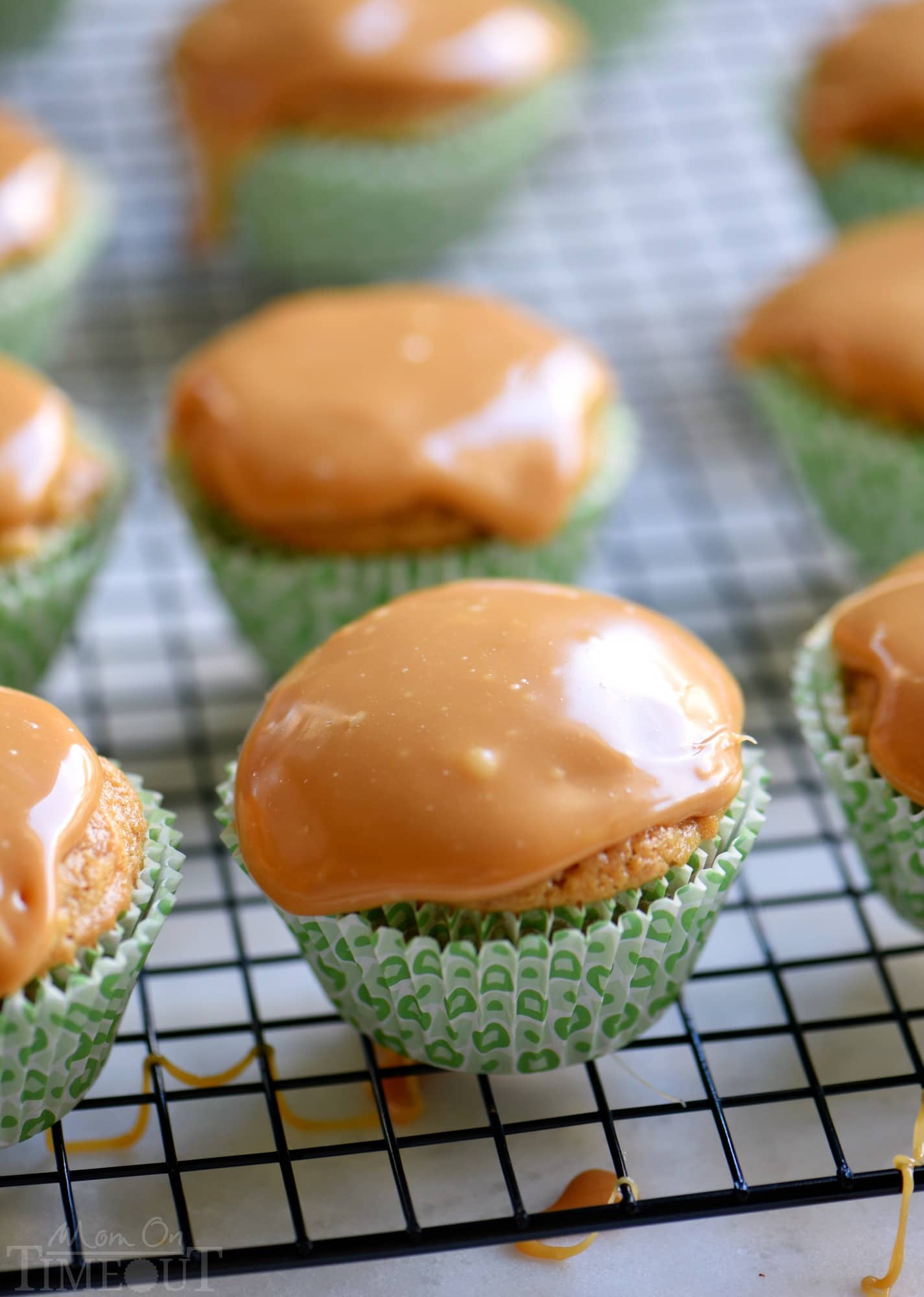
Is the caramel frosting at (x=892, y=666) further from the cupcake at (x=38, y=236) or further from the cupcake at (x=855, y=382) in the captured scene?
the cupcake at (x=38, y=236)

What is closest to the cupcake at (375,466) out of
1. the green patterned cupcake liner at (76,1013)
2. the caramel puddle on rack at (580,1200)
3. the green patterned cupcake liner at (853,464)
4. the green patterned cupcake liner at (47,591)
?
the green patterned cupcake liner at (47,591)

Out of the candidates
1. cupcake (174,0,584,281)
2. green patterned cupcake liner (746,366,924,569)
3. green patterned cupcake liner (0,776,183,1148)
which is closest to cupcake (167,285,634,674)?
green patterned cupcake liner (746,366,924,569)

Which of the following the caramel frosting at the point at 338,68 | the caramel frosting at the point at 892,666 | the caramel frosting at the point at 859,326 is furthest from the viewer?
the caramel frosting at the point at 338,68

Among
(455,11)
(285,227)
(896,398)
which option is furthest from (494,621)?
(455,11)

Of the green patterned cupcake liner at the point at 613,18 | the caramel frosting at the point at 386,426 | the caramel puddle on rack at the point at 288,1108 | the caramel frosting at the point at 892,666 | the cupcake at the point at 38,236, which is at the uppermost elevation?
the cupcake at the point at 38,236

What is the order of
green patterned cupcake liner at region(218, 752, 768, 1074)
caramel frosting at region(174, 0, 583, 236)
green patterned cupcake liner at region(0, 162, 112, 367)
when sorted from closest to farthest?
green patterned cupcake liner at region(218, 752, 768, 1074)
green patterned cupcake liner at region(0, 162, 112, 367)
caramel frosting at region(174, 0, 583, 236)

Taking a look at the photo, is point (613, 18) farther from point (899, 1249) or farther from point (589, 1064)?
point (899, 1249)

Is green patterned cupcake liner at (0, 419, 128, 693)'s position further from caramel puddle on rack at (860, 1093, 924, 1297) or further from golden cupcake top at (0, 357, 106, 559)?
caramel puddle on rack at (860, 1093, 924, 1297)
